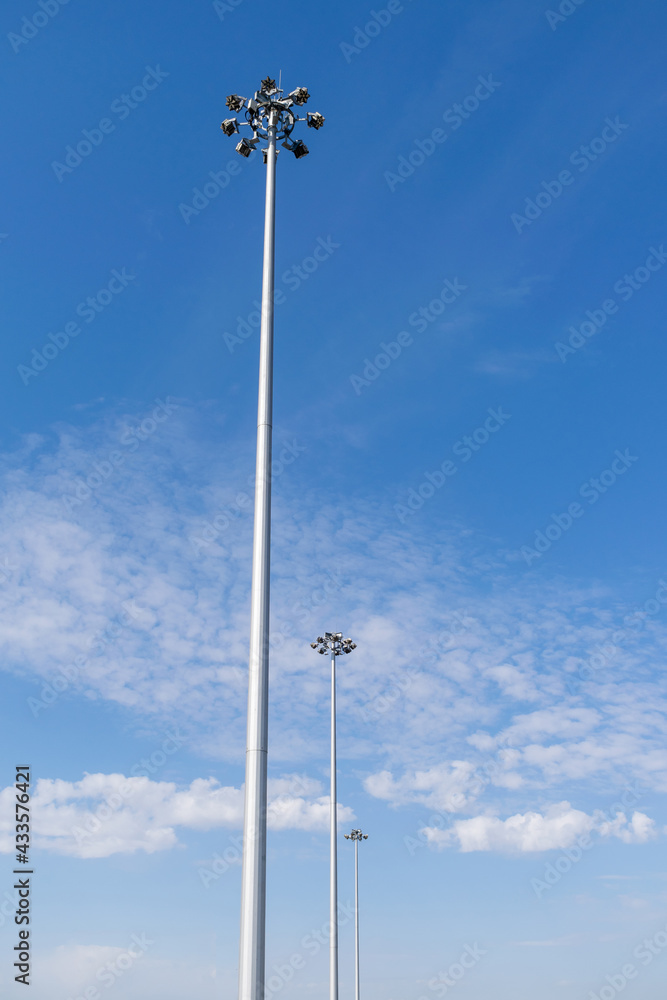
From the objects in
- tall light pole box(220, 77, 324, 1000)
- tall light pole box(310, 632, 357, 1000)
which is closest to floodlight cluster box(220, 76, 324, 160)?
tall light pole box(220, 77, 324, 1000)

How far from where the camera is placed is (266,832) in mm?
11211

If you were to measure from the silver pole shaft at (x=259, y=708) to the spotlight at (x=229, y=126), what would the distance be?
2813 mm

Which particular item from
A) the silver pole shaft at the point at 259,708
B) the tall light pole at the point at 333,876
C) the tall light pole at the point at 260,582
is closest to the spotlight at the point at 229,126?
the tall light pole at the point at 260,582

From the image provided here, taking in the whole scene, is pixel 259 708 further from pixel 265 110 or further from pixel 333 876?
pixel 333 876

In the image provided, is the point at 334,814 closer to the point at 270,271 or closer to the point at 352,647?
the point at 352,647

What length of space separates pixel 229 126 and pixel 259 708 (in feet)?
36.7

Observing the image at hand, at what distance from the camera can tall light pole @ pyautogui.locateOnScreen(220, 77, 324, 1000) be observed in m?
10.5

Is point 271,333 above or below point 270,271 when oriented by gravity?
below

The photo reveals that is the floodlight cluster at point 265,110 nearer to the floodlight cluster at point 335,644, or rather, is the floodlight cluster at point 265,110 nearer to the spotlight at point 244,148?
the spotlight at point 244,148

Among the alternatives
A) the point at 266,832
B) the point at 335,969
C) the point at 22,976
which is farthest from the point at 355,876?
the point at 266,832

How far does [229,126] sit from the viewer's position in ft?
50.5

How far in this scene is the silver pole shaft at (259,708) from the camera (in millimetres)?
10438

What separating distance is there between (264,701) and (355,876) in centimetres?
5183

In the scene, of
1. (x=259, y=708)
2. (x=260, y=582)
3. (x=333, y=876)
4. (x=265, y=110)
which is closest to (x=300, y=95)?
(x=265, y=110)
